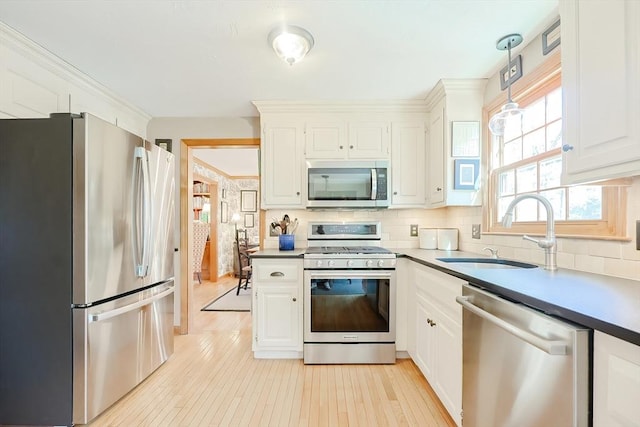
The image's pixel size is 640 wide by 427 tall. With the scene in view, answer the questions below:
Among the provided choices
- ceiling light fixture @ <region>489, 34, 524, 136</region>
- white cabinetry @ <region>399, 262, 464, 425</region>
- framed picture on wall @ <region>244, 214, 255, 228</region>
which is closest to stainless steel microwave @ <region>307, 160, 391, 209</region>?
white cabinetry @ <region>399, 262, 464, 425</region>

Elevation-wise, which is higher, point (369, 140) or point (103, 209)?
point (369, 140)

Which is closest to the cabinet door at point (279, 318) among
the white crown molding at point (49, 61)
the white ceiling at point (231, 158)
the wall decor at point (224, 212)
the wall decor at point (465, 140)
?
the wall decor at point (465, 140)

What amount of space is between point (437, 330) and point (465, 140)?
5.05ft

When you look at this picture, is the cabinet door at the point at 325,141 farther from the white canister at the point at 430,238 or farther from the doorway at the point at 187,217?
the white canister at the point at 430,238

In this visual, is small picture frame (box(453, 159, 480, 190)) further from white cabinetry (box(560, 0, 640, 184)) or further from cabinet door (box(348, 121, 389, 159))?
white cabinetry (box(560, 0, 640, 184))

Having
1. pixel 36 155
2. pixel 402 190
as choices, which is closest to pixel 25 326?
pixel 36 155

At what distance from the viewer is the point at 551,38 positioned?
1.63 meters

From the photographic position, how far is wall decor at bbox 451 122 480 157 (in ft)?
7.79

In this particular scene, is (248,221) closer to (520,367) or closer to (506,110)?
(506,110)

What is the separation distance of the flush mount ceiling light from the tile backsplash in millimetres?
1562

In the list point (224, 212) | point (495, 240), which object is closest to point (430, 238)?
point (495, 240)

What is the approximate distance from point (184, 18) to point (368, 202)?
6.27 ft

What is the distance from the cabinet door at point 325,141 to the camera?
275 cm

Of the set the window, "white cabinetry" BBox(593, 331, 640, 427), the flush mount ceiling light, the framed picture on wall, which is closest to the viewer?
"white cabinetry" BBox(593, 331, 640, 427)
